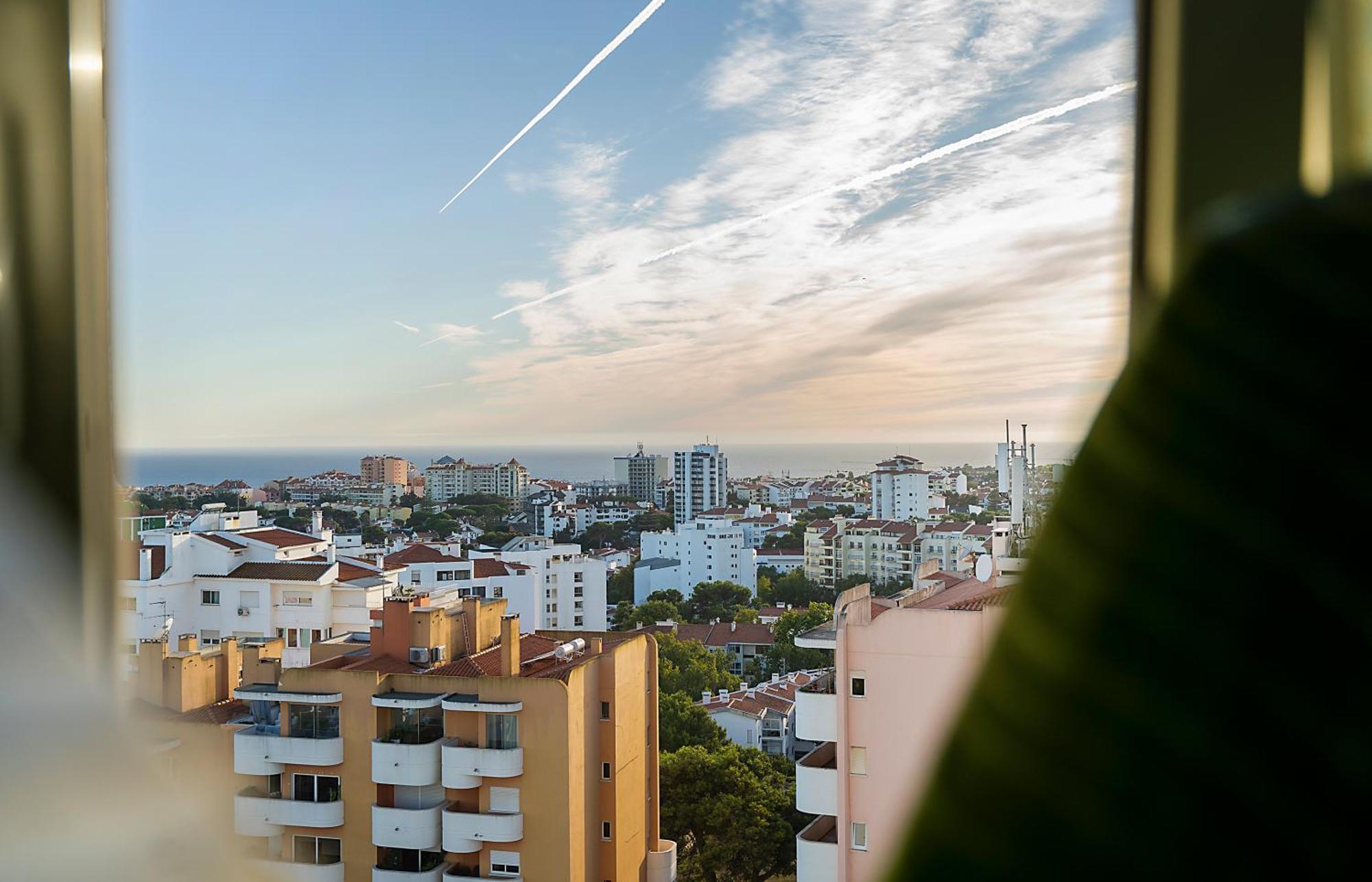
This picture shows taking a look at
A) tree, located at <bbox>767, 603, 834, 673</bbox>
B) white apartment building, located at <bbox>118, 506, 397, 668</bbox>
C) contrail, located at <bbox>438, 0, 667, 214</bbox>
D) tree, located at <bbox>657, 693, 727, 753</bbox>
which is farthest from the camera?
tree, located at <bbox>657, 693, 727, 753</bbox>

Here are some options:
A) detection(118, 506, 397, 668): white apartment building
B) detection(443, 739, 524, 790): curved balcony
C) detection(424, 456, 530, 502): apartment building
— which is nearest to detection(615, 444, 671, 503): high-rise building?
detection(424, 456, 530, 502): apartment building

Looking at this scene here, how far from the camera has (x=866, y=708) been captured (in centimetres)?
220

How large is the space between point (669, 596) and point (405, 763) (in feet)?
2.94

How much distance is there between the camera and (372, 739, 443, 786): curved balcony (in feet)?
9.16

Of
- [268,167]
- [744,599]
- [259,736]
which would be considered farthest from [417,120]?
[259,736]

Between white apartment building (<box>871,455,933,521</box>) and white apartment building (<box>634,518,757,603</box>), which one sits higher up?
white apartment building (<box>871,455,933,521</box>)

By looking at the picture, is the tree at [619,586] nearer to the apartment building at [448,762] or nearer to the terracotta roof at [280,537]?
the apartment building at [448,762]

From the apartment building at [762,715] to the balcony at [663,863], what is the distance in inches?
16.7

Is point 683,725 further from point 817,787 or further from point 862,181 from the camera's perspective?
point 862,181

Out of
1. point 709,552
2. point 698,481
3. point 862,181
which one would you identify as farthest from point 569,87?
point 709,552

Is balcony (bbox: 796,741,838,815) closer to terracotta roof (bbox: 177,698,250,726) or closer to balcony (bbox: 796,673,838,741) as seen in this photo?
balcony (bbox: 796,673,838,741)

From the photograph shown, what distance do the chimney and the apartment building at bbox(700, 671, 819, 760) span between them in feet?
1.94

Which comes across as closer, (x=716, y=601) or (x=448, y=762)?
(x=716, y=601)

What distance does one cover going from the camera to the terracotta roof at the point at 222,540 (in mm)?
2150
